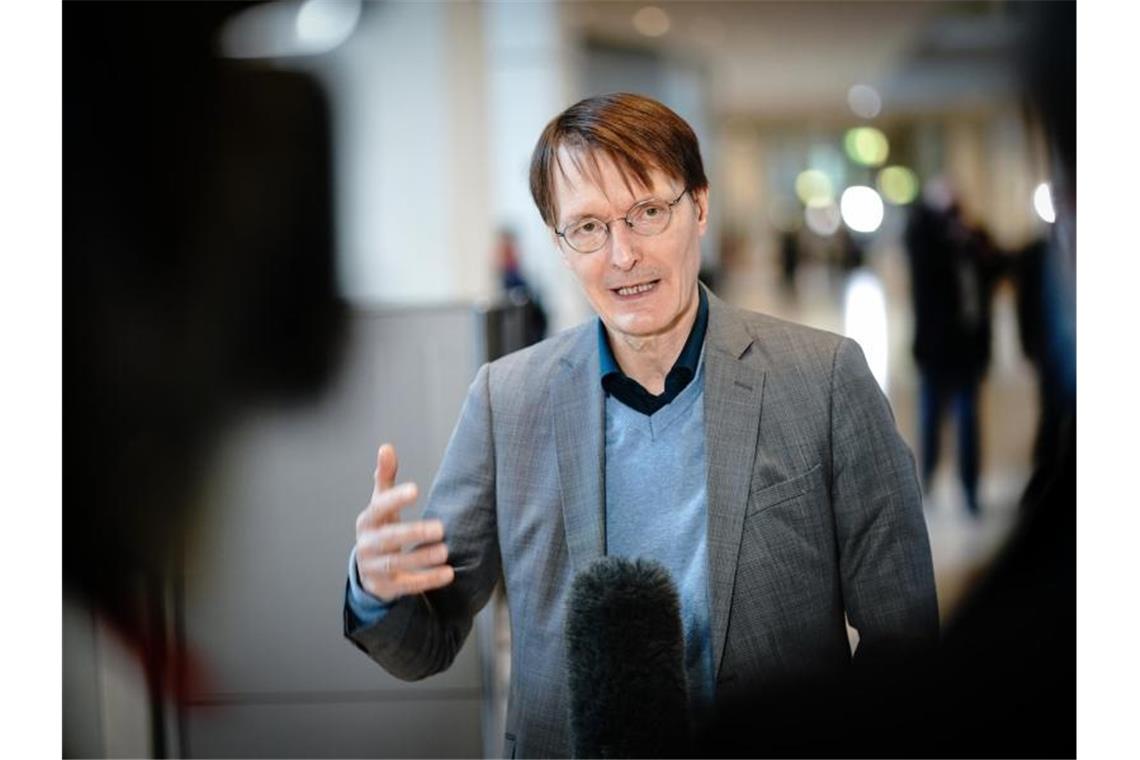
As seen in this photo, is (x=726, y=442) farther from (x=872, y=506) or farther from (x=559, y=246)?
(x=559, y=246)

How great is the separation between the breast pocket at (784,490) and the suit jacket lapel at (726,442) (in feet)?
0.05

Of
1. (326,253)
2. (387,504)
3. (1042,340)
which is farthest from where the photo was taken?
(326,253)

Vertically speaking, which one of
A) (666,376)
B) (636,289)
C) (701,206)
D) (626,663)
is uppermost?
(701,206)

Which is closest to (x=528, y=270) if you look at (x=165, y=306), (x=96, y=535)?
(x=165, y=306)

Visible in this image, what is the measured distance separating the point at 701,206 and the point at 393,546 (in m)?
0.57

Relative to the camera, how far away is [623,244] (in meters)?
1.50

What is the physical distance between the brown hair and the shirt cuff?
0.51m

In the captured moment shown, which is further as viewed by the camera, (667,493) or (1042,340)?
(1042,340)

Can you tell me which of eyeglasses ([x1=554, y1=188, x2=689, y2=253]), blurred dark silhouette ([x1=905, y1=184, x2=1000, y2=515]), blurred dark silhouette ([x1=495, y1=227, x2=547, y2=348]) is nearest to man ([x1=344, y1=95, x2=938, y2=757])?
eyeglasses ([x1=554, y1=188, x2=689, y2=253])

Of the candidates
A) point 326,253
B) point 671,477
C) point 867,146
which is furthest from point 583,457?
point 867,146

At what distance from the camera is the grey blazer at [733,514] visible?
4.97ft

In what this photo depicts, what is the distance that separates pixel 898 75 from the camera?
1912 mm

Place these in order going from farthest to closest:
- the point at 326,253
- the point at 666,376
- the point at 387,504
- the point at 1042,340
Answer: the point at 326,253 < the point at 1042,340 < the point at 666,376 < the point at 387,504
